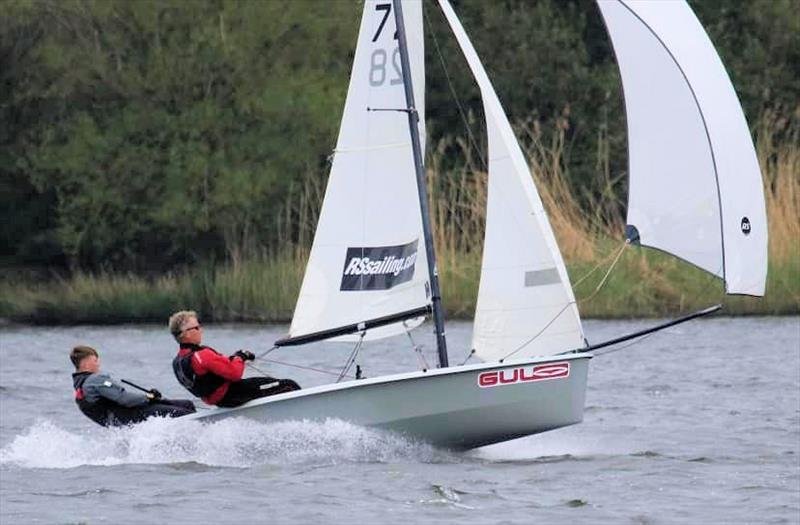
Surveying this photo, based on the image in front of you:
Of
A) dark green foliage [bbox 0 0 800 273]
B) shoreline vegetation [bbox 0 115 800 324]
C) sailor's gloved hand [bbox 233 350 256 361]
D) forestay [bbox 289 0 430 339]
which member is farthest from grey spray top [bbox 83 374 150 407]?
dark green foliage [bbox 0 0 800 273]

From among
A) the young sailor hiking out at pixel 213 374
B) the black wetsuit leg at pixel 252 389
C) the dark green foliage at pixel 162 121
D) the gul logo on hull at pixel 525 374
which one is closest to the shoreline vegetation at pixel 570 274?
the dark green foliage at pixel 162 121

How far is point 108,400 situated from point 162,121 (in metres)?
16.5

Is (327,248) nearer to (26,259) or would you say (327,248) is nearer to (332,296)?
(332,296)

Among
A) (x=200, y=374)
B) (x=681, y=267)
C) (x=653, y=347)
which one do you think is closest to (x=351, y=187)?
(x=200, y=374)

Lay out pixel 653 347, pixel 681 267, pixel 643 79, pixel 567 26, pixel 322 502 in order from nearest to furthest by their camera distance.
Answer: pixel 322 502 < pixel 643 79 < pixel 653 347 < pixel 681 267 < pixel 567 26

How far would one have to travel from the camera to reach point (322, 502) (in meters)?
11.6

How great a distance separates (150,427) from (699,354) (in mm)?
8898

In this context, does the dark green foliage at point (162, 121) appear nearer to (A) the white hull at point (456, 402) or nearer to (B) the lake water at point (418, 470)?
(B) the lake water at point (418, 470)

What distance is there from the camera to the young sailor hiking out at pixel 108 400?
42.9 feet

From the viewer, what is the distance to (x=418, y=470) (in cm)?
1276

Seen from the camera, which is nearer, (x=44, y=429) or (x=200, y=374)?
(x=200, y=374)

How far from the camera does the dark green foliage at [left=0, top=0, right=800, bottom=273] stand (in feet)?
95.6

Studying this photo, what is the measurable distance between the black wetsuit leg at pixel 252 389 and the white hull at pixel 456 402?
2.6 inches

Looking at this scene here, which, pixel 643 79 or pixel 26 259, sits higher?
pixel 643 79
